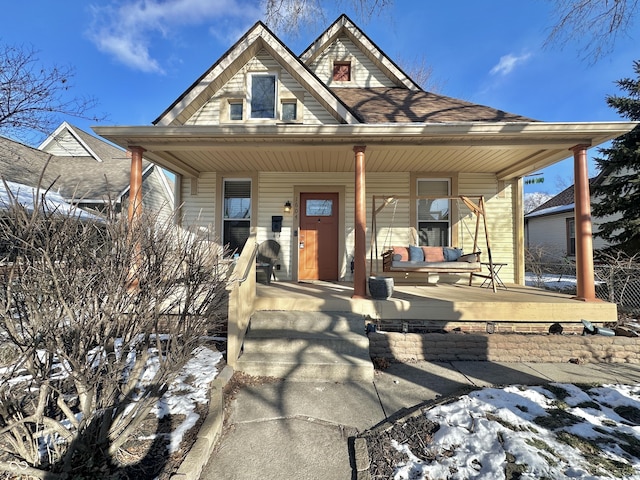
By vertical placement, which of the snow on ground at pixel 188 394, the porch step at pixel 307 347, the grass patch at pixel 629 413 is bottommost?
the grass patch at pixel 629 413

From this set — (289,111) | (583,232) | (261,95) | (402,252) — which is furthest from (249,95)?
(583,232)

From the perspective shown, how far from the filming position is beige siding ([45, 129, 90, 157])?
13.9 metres

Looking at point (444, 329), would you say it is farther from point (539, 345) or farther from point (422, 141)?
point (422, 141)

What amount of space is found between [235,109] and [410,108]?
389 centimetres

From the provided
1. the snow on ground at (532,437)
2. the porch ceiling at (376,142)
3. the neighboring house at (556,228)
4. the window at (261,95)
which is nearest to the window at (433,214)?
the porch ceiling at (376,142)

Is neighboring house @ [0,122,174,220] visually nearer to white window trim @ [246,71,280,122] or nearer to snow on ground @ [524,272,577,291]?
white window trim @ [246,71,280,122]

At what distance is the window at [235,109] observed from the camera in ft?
22.3

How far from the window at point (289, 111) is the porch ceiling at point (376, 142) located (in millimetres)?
1206

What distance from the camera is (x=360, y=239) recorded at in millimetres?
4684

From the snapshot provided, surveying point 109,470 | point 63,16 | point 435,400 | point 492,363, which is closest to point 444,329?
point 492,363

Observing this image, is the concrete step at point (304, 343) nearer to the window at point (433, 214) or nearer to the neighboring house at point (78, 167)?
the window at point (433, 214)

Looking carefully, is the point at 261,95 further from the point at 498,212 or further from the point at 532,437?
the point at 532,437

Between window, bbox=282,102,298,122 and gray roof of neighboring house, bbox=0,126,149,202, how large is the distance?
6816 mm

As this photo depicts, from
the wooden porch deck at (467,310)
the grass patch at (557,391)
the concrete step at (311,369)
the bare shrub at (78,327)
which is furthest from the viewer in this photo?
the wooden porch deck at (467,310)
